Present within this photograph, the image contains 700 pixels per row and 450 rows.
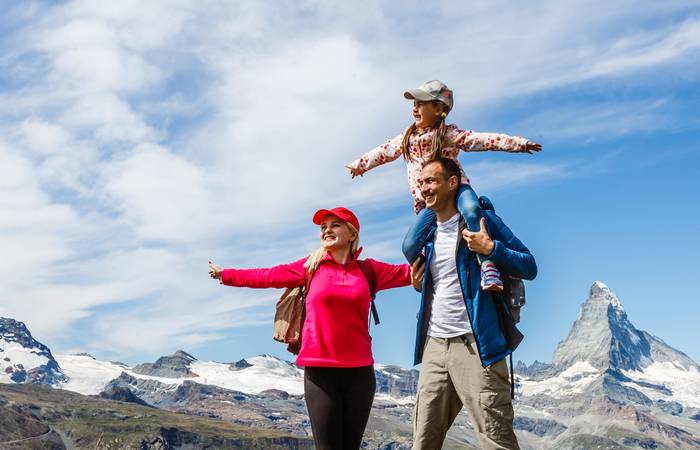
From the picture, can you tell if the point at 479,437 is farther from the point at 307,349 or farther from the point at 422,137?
the point at 422,137

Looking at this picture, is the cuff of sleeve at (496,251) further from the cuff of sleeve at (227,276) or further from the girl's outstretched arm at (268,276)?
the cuff of sleeve at (227,276)

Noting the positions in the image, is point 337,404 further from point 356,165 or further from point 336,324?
point 356,165

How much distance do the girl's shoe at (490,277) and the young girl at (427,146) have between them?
54 cm

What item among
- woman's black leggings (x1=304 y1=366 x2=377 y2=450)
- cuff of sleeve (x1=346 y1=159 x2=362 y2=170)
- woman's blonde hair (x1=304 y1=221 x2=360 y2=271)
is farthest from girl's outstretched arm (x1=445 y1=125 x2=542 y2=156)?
woman's black leggings (x1=304 y1=366 x2=377 y2=450)

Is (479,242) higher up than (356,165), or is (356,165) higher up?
(356,165)

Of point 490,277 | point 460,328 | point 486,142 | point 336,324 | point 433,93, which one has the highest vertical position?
point 433,93

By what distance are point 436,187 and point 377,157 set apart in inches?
54.7

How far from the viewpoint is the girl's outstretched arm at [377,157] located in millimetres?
10047

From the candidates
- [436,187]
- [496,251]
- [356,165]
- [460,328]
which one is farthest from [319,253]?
[496,251]

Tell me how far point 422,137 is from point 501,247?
2.01 metres

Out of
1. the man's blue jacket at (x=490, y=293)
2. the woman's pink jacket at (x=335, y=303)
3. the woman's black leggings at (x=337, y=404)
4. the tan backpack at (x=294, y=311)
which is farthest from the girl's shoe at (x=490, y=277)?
the woman's black leggings at (x=337, y=404)

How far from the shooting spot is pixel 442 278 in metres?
8.98

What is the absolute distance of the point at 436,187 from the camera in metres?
9.03

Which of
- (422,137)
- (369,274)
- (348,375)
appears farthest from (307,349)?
(422,137)
